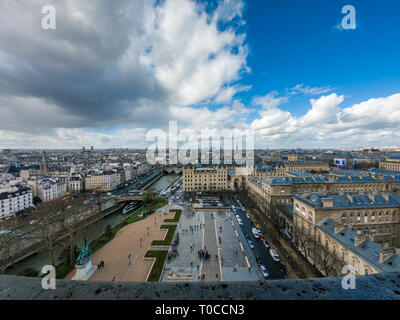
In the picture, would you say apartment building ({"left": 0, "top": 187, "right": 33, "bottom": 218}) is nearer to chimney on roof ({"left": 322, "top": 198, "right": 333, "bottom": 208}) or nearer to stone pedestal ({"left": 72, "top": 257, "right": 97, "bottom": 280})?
stone pedestal ({"left": 72, "top": 257, "right": 97, "bottom": 280})

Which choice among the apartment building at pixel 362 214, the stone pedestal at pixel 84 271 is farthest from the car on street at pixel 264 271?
the stone pedestal at pixel 84 271

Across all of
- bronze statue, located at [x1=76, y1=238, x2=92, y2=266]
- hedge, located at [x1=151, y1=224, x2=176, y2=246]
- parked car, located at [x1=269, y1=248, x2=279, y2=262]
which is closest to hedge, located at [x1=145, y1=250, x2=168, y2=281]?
hedge, located at [x1=151, y1=224, x2=176, y2=246]

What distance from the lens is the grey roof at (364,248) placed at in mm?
12539

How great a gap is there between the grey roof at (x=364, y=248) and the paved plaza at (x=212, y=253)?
8.29 meters

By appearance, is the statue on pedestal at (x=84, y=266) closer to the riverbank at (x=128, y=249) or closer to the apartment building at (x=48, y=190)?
the riverbank at (x=128, y=249)

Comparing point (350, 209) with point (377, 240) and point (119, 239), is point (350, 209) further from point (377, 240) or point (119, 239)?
point (119, 239)

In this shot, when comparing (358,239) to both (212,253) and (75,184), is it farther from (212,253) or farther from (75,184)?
(75,184)

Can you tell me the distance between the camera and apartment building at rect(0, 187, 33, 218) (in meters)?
34.7

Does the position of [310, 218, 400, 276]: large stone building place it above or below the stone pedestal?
above

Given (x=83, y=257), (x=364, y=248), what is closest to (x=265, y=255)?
(x=364, y=248)

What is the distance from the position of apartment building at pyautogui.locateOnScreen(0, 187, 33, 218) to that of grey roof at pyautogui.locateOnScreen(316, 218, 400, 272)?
52.2m

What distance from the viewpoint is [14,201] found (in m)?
36.8
